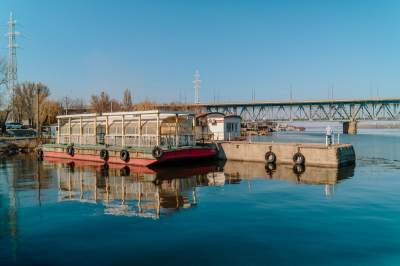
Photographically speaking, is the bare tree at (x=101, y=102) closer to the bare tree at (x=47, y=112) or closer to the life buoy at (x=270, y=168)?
the bare tree at (x=47, y=112)

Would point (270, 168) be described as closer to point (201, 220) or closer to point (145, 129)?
point (145, 129)

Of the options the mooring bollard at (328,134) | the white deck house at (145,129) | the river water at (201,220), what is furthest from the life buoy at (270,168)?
the white deck house at (145,129)

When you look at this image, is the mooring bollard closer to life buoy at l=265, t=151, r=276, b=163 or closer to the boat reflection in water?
the boat reflection in water

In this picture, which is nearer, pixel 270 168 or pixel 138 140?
pixel 270 168

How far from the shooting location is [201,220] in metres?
14.3

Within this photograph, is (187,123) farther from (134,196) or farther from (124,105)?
(124,105)

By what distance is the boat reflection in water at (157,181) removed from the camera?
17219mm

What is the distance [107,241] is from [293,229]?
662cm

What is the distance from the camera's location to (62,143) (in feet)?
144

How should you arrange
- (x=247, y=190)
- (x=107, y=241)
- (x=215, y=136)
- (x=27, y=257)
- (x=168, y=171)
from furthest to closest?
(x=215, y=136) → (x=168, y=171) → (x=247, y=190) → (x=107, y=241) → (x=27, y=257)

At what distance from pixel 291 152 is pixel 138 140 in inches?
565

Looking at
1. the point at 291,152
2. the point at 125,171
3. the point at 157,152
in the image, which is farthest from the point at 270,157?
the point at 125,171

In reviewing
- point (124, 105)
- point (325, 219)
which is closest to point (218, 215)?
point (325, 219)

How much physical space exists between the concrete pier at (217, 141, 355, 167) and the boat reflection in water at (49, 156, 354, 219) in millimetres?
964
